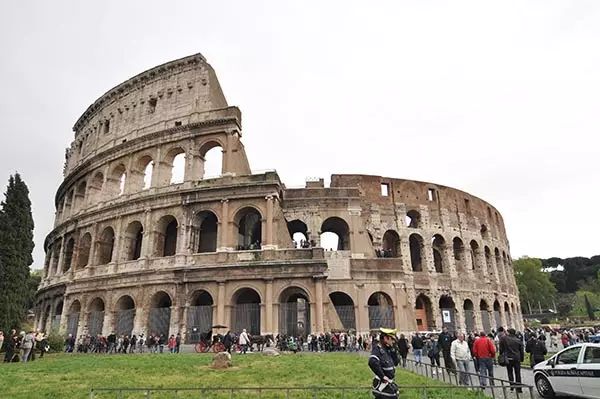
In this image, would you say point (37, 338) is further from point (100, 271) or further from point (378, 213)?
point (378, 213)

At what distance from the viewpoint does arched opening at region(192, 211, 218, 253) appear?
2267 cm

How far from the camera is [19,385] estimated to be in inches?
355

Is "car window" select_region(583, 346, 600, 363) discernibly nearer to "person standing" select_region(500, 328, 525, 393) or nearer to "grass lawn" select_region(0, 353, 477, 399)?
"person standing" select_region(500, 328, 525, 393)

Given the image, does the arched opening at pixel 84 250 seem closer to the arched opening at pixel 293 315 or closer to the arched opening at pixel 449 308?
the arched opening at pixel 293 315

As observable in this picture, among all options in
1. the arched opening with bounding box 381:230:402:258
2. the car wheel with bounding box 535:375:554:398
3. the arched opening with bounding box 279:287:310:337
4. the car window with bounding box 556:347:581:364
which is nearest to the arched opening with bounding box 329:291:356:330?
the arched opening with bounding box 279:287:310:337

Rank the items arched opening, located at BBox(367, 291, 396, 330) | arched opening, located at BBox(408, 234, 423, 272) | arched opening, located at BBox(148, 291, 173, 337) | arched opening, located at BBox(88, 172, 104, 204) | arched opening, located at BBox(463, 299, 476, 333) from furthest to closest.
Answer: arched opening, located at BBox(408, 234, 423, 272)
arched opening, located at BBox(463, 299, 476, 333)
arched opening, located at BBox(88, 172, 104, 204)
arched opening, located at BBox(367, 291, 396, 330)
arched opening, located at BBox(148, 291, 173, 337)

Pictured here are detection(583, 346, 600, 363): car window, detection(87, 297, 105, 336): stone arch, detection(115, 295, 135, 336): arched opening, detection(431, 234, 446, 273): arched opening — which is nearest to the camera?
detection(583, 346, 600, 363): car window

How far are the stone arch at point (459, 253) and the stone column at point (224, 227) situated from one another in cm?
1737

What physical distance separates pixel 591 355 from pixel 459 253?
77.5ft

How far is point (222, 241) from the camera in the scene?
21219 mm

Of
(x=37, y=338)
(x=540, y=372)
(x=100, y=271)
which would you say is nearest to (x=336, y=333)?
(x=540, y=372)

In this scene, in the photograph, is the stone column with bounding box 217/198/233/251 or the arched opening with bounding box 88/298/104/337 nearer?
the stone column with bounding box 217/198/233/251

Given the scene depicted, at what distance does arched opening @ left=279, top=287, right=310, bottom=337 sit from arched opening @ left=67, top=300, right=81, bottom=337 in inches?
495

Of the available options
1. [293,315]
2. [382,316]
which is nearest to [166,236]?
[293,315]
